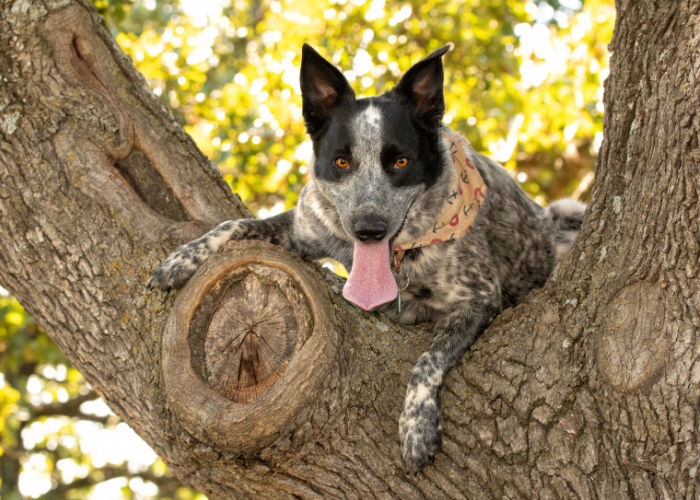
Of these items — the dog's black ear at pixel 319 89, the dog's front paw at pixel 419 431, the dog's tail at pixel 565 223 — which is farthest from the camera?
the dog's tail at pixel 565 223

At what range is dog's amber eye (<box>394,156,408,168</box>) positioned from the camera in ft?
10.5

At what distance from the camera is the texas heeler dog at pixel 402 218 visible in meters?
3.04

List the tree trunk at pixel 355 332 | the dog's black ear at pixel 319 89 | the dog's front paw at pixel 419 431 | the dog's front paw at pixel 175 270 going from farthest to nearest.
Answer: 1. the dog's black ear at pixel 319 89
2. the dog's front paw at pixel 175 270
3. the dog's front paw at pixel 419 431
4. the tree trunk at pixel 355 332

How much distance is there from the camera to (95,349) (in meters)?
2.67

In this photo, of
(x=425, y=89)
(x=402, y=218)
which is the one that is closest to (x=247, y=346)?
(x=402, y=218)

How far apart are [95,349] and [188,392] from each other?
59 cm

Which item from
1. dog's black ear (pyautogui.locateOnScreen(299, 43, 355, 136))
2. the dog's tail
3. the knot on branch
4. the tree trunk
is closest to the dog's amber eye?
dog's black ear (pyautogui.locateOnScreen(299, 43, 355, 136))

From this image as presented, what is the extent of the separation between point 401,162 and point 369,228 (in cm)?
43

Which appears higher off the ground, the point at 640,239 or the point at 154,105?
the point at 154,105

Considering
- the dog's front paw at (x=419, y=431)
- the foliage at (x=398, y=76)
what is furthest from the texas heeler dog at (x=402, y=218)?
the foliage at (x=398, y=76)

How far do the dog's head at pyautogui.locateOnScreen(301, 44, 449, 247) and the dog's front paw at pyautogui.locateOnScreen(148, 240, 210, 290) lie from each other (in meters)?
0.74

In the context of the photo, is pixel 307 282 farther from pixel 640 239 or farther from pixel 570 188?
pixel 570 188

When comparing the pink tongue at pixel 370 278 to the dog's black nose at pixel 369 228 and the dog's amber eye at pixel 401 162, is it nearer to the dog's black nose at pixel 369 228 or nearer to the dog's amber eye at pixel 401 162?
the dog's black nose at pixel 369 228

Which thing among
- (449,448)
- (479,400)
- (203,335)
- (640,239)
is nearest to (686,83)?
(640,239)
